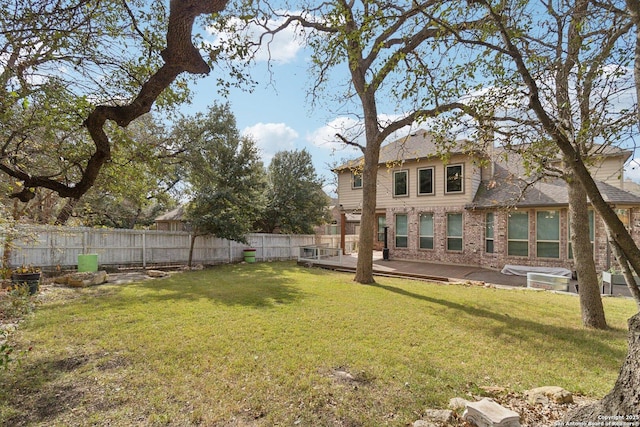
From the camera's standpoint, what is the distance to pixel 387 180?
59.8 ft

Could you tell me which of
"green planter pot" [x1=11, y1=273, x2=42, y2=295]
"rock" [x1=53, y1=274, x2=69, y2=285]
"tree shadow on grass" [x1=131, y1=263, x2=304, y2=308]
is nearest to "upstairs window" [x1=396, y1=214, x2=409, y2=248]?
"tree shadow on grass" [x1=131, y1=263, x2=304, y2=308]

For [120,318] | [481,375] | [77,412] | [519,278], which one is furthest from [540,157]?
[519,278]

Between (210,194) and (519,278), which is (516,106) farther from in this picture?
(210,194)

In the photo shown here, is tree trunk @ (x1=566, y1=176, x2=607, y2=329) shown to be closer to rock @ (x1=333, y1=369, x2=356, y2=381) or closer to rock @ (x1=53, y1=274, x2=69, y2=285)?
rock @ (x1=333, y1=369, x2=356, y2=381)

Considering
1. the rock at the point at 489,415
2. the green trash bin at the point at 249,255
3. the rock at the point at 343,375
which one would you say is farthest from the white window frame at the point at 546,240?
the green trash bin at the point at 249,255

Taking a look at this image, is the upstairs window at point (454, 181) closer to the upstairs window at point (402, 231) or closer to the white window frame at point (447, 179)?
the white window frame at point (447, 179)

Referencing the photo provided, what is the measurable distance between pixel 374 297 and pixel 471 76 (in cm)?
567

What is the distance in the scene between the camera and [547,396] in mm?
3230

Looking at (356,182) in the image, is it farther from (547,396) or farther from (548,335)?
(547,396)

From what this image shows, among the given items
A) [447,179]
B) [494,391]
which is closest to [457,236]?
[447,179]

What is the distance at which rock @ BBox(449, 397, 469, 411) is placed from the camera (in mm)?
3082

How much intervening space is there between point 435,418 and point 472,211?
13.9m

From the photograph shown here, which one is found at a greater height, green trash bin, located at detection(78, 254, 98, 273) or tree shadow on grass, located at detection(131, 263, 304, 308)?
green trash bin, located at detection(78, 254, 98, 273)

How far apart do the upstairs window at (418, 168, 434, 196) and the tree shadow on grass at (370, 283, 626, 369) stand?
10.2 m
